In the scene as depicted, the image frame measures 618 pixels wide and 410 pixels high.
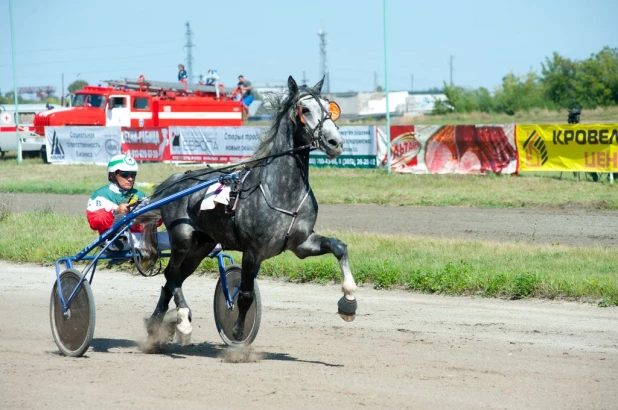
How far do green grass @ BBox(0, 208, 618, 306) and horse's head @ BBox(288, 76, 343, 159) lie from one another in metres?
3.53

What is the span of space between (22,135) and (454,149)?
18587mm

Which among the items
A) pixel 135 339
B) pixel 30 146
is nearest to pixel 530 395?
pixel 135 339

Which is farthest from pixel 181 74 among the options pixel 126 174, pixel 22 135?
pixel 126 174

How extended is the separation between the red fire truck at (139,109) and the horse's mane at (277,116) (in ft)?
91.9

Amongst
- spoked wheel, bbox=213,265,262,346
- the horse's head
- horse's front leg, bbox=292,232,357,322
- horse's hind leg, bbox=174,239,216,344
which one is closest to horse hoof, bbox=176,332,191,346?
horse's hind leg, bbox=174,239,216,344

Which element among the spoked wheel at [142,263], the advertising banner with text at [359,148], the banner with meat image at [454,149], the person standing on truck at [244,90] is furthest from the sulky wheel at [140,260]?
the person standing on truck at [244,90]

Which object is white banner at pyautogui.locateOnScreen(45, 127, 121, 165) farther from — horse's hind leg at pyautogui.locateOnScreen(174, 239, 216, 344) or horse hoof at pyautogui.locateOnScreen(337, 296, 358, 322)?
horse hoof at pyautogui.locateOnScreen(337, 296, 358, 322)

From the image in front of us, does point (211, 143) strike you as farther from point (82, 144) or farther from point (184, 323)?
point (184, 323)

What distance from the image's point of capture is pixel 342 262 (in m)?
6.26

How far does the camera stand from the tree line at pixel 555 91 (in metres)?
56.4

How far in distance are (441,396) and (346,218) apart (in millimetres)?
11442

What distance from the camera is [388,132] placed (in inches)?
935

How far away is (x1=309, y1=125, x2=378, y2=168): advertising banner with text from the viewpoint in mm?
24922

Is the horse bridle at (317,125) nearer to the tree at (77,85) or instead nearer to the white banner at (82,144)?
the white banner at (82,144)
